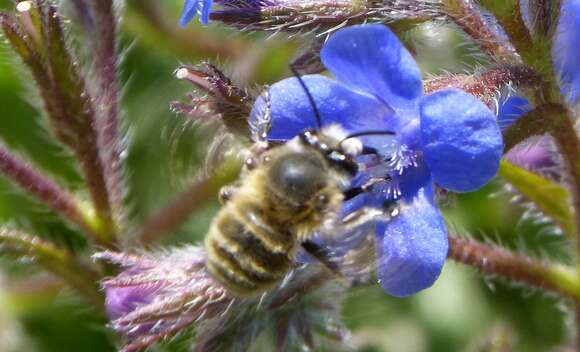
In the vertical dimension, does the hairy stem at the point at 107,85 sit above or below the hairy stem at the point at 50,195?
above

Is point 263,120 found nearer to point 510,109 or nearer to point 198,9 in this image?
point 198,9

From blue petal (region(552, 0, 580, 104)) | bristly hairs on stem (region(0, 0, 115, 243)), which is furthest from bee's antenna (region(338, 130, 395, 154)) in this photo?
bristly hairs on stem (region(0, 0, 115, 243))

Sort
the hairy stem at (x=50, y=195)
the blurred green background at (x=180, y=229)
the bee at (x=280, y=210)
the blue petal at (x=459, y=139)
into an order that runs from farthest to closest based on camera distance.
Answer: the blurred green background at (x=180, y=229) < the hairy stem at (x=50, y=195) < the bee at (x=280, y=210) < the blue petal at (x=459, y=139)

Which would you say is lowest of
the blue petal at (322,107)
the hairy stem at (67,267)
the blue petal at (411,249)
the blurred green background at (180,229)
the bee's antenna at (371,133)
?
the blurred green background at (180,229)

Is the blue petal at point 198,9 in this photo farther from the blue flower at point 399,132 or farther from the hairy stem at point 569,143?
the hairy stem at point 569,143

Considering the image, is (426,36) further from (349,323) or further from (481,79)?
(349,323)

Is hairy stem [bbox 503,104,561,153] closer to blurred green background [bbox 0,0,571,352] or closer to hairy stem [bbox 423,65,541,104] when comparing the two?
hairy stem [bbox 423,65,541,104]

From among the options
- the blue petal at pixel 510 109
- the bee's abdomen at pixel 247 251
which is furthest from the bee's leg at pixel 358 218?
the blue petal at pixel 510 109

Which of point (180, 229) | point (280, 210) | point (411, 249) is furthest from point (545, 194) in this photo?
point (180, 229)
